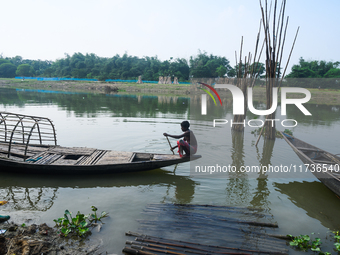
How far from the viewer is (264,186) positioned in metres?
6.29

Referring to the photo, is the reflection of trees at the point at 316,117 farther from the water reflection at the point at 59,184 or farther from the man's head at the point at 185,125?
the water reflection at the point at 59,184

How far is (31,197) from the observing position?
5328 mm

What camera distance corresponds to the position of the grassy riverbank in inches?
1273

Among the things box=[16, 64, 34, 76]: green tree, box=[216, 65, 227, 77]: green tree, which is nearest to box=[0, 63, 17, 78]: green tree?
box=[16, 64, 34, 76]: green tree

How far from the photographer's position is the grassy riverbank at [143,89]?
32.3 m

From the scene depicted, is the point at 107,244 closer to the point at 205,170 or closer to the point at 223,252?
the point at 223,252

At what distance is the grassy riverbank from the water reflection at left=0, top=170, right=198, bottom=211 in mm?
27998

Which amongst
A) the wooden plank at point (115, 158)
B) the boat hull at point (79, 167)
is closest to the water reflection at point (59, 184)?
the boat hull at point (79, 167)

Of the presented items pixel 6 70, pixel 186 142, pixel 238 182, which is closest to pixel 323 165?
pixel 238 182

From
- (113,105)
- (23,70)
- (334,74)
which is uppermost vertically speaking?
(23,70)

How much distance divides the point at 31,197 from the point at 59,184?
0.71 metres

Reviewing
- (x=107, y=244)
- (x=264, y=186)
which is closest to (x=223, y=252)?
(x=107, y=244)

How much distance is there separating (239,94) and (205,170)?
468 centimetres

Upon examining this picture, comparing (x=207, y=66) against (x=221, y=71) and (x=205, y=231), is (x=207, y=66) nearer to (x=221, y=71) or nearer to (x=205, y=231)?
(x=221, y=71)
